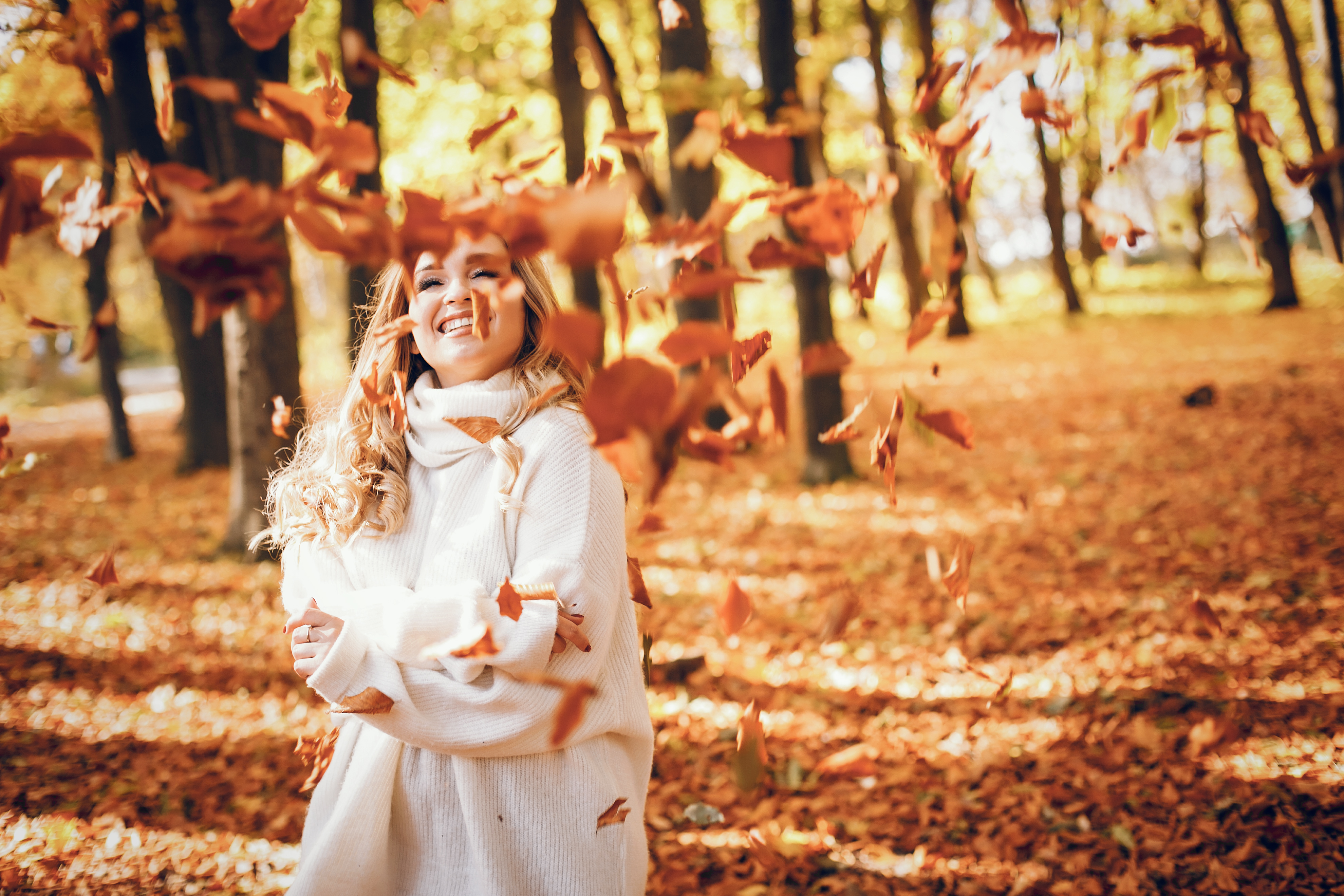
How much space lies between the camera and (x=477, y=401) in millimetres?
1745

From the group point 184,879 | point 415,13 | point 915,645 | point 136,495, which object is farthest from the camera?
point 136,495

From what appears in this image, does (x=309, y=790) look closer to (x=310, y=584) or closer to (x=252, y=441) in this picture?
(x=310, y=584)

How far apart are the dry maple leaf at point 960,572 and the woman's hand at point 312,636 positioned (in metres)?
1.19

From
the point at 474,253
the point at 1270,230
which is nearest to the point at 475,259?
the point at 474,253

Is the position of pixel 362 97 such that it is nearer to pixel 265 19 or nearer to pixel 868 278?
pixel 265 19

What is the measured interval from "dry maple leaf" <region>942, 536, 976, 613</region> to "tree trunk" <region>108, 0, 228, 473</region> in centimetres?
834

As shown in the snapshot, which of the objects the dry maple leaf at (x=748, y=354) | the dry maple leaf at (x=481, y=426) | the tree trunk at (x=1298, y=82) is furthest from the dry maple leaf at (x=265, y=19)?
the tree trunk at (x=1298, y=82)

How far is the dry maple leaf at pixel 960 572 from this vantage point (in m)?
1.56

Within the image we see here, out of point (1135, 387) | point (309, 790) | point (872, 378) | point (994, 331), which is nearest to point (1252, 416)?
point (1135, 387)

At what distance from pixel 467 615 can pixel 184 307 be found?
9249mm

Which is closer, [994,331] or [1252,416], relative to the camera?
[1252,416]

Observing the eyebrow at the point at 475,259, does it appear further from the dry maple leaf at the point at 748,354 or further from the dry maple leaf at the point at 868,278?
the dry maple leaf at the point at 868,278

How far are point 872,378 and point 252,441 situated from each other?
8.99 m

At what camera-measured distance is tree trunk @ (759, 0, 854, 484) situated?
6.55 m
